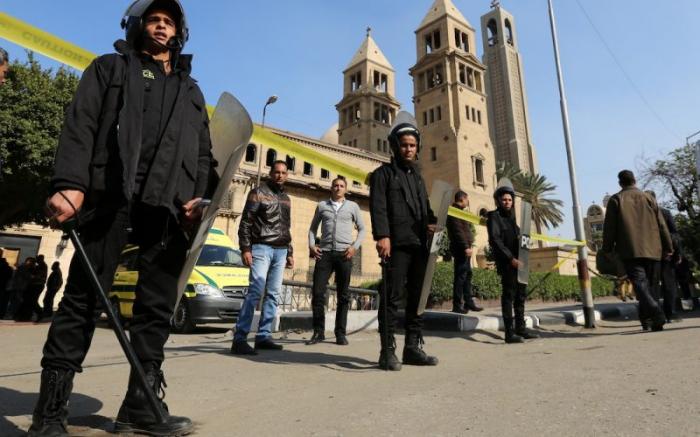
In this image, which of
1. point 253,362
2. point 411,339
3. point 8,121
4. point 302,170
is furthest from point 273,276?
point 302,170

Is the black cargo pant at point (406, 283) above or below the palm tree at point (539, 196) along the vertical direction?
below

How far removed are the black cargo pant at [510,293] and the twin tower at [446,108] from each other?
44.8 metres

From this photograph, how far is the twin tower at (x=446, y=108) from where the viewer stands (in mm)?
52000

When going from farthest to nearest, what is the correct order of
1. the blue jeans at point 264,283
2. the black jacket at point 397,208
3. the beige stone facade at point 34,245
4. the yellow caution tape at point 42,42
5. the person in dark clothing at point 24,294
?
the beige stone facade at point 34,245 → the person in dark clothing at point 24,294 → the blue jeans at point 264,283 → the black jacket at point 397,208 → the yellow caution tape at point 42,42

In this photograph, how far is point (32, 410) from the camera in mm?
2242

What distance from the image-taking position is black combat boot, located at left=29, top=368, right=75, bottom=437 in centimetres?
170

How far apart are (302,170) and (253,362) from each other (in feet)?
142

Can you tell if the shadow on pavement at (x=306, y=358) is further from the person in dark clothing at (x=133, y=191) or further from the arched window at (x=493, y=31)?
the arched window at (x=493, y=31)

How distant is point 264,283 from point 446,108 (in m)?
52.8

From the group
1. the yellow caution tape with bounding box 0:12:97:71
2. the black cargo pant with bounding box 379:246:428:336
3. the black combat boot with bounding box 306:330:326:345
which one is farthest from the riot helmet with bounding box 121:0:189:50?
the black combat boot with bounding box 306:330:326:345

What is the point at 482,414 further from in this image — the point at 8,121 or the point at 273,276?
the point at 8,121

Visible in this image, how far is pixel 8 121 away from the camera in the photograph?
13602mm

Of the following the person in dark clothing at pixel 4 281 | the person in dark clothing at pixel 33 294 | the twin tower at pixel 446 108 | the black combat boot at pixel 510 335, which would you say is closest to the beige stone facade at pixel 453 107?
the twin tower at pixel 446 108

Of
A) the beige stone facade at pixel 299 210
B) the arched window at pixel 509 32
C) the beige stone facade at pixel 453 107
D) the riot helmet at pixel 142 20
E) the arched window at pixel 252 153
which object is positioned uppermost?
the arched window at pixel 509 32
